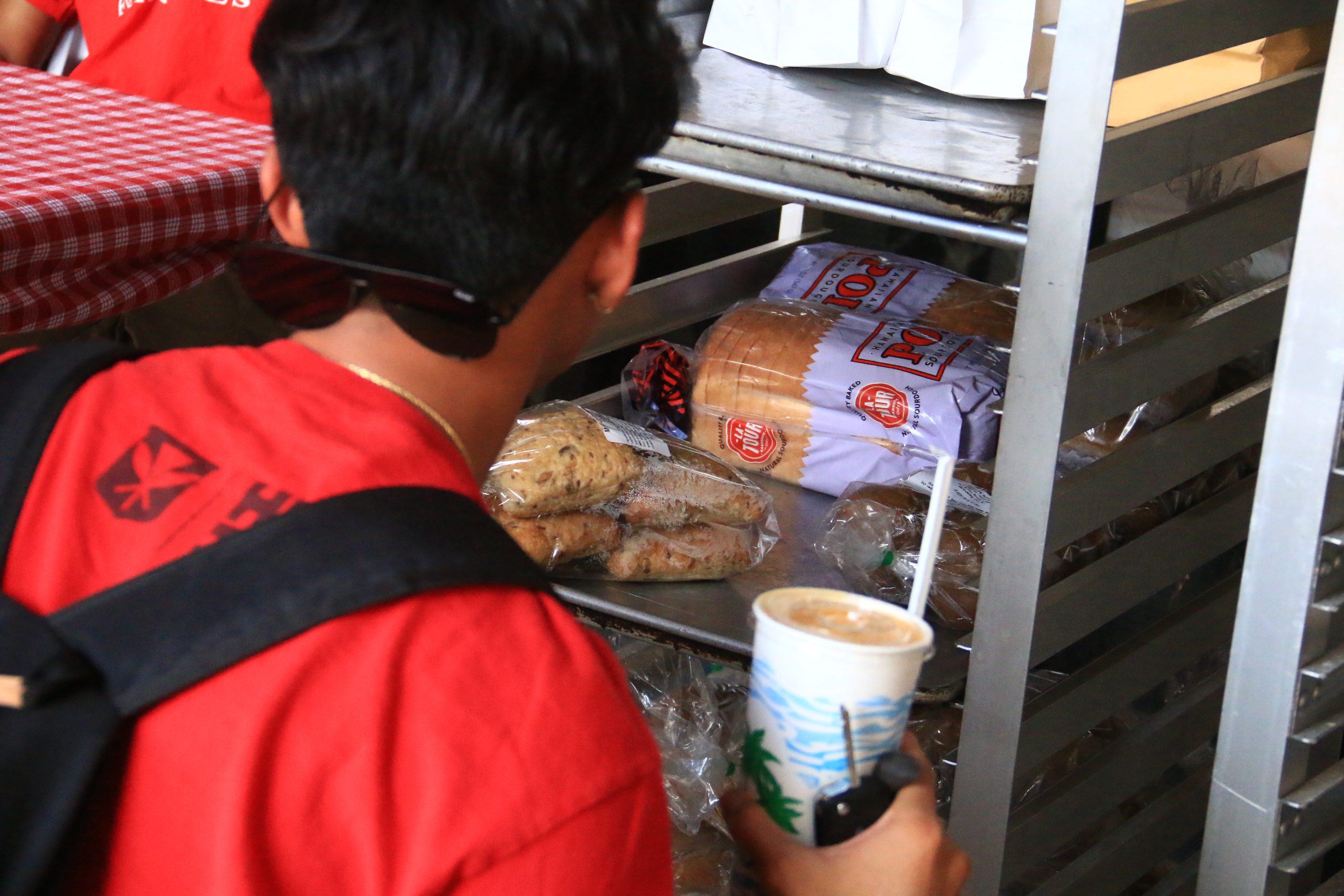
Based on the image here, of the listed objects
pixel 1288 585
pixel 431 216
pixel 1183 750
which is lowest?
pixel 1183 750

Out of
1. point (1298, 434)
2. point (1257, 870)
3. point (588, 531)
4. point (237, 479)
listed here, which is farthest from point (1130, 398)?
point (237, 479)

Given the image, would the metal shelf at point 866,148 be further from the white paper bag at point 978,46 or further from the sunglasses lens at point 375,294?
the sunglasses lens at point 375,294

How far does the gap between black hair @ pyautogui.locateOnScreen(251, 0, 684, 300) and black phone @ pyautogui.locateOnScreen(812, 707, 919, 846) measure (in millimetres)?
366

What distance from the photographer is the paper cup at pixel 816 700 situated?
76 cm

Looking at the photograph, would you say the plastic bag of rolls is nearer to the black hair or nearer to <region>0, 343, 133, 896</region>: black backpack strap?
the black hair

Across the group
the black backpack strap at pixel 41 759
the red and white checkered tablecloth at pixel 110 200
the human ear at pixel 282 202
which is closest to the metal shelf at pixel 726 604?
the human ear at pixel 282 202

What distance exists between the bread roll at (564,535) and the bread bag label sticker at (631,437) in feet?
0.30

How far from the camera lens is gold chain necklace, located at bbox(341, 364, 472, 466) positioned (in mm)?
751

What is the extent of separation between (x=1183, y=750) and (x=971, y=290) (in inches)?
25.8

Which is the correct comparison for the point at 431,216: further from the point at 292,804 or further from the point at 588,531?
the point at 588,531

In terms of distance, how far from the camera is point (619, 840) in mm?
639

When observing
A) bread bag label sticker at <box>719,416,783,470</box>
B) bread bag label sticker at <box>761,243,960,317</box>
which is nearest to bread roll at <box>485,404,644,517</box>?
bread bag label sticker at <box>719,416,783,470</box>

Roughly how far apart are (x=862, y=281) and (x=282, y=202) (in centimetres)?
107

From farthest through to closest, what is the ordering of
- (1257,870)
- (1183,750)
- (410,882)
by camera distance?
(1183,750) < (1257,870) < (410,882)
